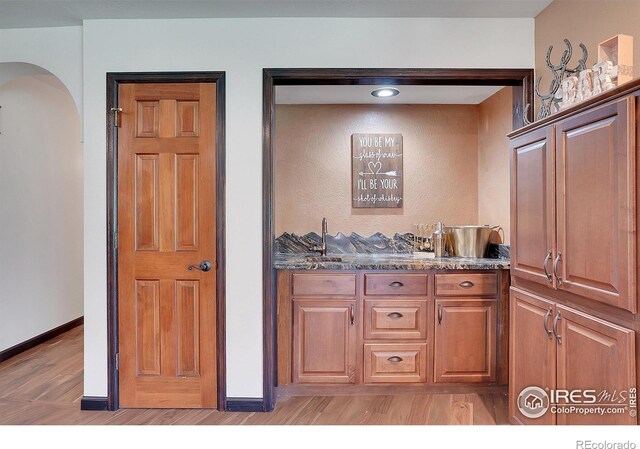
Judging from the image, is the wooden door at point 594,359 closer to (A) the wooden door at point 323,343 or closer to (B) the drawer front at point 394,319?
(B) the drawer front at point 394,319

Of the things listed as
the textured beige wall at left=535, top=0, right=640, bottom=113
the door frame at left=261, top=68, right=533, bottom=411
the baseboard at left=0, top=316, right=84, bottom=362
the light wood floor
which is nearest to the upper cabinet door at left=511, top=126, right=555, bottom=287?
the textured beige wall at left=535, top=0, right=640, bottom=113

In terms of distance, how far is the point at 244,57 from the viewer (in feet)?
8.23

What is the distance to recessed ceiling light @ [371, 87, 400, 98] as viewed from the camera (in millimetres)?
3227

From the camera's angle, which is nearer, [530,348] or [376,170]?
[530,348]

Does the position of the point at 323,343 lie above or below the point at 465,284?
below

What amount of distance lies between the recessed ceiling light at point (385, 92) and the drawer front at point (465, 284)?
5.01 feet

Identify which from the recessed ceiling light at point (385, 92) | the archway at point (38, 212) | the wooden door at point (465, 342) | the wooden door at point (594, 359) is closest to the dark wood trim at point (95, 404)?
the archway at point (38, 212)

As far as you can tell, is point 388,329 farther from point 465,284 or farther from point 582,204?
point 582,204

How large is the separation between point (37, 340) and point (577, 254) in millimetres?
4372

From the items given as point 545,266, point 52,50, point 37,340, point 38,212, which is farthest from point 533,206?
point 37,340

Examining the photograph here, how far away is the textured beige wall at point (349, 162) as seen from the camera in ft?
11.8

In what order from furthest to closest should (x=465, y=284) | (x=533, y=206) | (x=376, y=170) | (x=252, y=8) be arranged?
(x=376, y=170)
(x=465, y=284)
(x=252, y=8)
(x=533, y=206)

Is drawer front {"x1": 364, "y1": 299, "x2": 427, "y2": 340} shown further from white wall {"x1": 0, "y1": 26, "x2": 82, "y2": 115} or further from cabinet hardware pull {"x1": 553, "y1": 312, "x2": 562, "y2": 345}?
white wall {"x1": 0, "y1": 26, "x2": 82, "y2": 115}

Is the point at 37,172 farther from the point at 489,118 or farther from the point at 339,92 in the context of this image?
the point at 489,118
